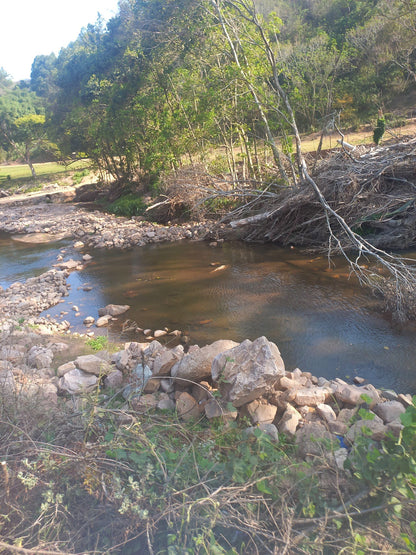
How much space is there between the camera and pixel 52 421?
11.5ft

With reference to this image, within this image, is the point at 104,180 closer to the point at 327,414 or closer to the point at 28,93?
the point at 327,414

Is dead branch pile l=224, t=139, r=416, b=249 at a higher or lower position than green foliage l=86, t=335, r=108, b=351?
higher

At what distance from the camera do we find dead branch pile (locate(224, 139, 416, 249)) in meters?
10.7

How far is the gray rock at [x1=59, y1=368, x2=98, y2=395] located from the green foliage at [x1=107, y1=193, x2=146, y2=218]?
612 inches

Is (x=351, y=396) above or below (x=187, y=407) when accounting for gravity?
below

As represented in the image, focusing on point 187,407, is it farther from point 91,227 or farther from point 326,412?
point 91,227

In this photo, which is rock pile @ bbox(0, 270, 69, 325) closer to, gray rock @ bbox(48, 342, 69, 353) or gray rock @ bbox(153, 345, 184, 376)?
gray rock @ bbox(48, 342, 69, 353)

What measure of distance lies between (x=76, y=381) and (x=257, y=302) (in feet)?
15.7

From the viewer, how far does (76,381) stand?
494cm

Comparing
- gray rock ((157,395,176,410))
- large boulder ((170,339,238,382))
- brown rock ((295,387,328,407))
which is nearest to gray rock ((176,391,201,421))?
gray rock ((157,395,176,410))

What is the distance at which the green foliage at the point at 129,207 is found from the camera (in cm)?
2045

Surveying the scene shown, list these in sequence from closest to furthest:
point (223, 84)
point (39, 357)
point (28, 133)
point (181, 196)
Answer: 1. point (39, 357)
2. point (223, 84)
3. point (181, 196)
4. point (28, 133)

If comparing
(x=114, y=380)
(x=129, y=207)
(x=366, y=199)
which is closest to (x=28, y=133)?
(x=129, y=207)

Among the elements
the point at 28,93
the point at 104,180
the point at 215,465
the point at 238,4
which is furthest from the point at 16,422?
the point at 28,93
